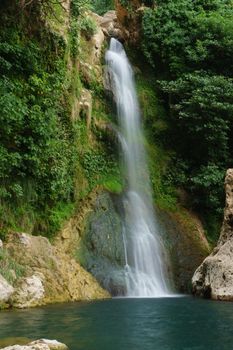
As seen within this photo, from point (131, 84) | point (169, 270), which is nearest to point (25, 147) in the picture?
point (169, 270)

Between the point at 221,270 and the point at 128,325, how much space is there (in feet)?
19.2

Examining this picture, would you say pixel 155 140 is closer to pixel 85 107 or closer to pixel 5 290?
pixel 85 107

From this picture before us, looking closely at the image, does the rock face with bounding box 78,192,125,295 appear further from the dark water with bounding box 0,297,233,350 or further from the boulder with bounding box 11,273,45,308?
the boulder with bounding box 11,273,45,308

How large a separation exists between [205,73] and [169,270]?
915cm

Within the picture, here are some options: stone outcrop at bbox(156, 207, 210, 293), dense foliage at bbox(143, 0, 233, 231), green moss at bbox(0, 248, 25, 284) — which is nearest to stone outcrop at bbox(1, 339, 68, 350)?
green moss at bbox(0, 248, 25, 284)

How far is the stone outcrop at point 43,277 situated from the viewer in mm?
12133

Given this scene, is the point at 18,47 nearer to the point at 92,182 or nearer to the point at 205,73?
the point at 92,182

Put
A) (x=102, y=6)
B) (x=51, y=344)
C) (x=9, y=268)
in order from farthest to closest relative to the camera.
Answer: (x=102, y=6) < (x=9, y=268) < (x=51, y=344)

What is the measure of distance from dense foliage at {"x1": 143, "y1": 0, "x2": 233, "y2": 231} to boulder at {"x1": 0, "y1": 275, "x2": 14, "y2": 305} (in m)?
9.98

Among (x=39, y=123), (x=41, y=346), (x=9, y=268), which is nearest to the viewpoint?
(x=41, y=346)

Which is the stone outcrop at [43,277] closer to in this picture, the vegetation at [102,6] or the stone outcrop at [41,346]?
the stone outcrop at [41,346]

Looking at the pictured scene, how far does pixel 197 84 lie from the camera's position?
67.7ft

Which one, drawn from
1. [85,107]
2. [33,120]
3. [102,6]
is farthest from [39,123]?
[102,6]

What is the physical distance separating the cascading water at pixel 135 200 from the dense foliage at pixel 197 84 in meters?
1.47
